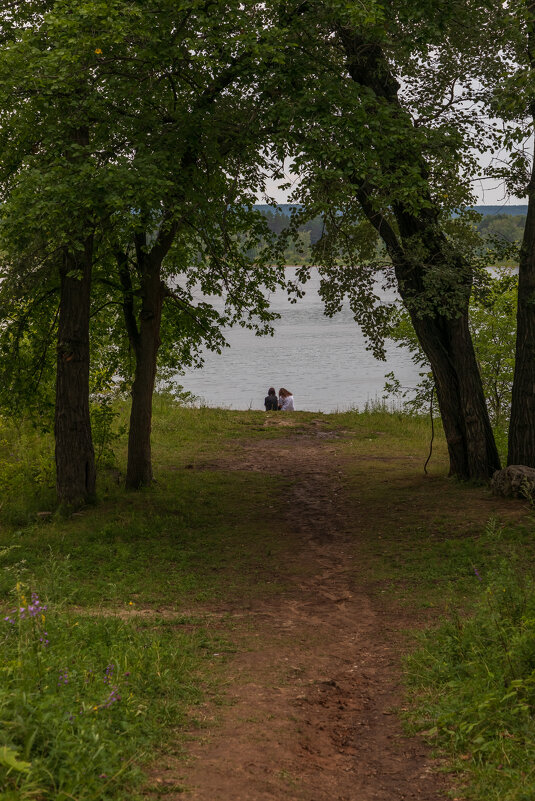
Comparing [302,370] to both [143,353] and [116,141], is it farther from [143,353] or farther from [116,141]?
[116,141]

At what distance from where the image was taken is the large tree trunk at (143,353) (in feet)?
45.0

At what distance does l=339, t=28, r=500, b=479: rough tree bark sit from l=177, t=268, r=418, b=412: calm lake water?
47.0 feet

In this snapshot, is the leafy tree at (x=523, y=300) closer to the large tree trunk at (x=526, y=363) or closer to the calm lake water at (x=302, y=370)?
the large tree trunk at (x=526, y=363)

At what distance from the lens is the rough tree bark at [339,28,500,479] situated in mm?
11977

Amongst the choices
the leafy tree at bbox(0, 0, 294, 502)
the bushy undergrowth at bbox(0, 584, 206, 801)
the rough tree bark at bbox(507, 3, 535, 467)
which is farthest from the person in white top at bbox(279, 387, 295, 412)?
the bushy undergrowth at bbox(0, 584, 206, 801)

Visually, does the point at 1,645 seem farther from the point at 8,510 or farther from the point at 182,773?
the point at 8,510

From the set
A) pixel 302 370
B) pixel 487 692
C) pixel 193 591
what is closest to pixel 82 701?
pixel 487 692

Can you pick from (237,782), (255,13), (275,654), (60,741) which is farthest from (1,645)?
(255,13)

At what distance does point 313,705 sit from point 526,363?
8.49 m

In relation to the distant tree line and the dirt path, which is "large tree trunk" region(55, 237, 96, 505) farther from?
the dirt path

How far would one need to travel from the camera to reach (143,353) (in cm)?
1397

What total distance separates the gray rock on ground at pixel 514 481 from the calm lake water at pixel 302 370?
15.8 metres

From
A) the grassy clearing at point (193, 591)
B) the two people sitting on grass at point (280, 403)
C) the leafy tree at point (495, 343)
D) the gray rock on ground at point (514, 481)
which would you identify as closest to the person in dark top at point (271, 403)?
the two people sitting on grass at point (280, 403)

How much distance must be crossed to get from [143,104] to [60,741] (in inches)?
361
